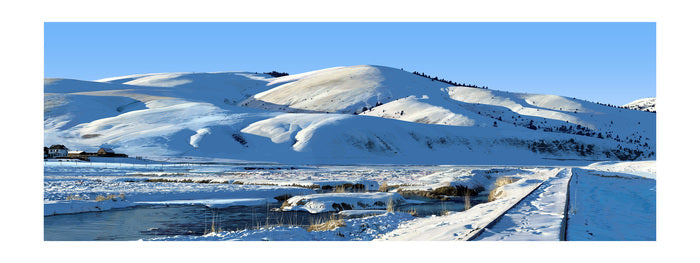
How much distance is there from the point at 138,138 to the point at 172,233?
9995cm

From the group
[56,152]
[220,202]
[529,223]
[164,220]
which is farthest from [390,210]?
[56,152]

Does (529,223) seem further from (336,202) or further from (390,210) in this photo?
(336,202)

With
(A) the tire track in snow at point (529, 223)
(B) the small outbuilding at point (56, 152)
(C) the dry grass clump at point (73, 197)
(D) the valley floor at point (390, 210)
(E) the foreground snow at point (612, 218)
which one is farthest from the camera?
(B) the small outbuilding at point (56, 152)

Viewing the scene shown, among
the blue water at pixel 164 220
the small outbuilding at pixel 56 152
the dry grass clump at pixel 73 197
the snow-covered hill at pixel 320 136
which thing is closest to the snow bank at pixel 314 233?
the blue water at pixel 164 220

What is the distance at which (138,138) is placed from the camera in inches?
4537

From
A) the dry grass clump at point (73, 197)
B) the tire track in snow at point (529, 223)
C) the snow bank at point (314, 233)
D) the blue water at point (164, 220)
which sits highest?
the tire track in snow at point (529, 223)

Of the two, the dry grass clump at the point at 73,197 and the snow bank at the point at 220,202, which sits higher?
the dry grass clump at the point at 73,197

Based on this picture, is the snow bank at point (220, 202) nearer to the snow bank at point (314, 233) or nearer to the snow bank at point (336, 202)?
the snow bank at point (336, 202)

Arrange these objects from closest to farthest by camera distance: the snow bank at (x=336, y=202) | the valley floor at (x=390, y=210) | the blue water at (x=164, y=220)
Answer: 1. the valley floor at (x=390, y=210)
2. the blue water at (x=164, y=220)
3. the snow bank at (x=336, y=202)

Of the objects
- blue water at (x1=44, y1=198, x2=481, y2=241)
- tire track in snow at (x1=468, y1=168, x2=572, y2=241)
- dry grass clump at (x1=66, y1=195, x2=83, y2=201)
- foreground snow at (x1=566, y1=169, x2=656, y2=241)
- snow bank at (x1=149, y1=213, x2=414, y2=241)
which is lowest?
blue water at (x1=44, y1=198, x2=481, y2=241)

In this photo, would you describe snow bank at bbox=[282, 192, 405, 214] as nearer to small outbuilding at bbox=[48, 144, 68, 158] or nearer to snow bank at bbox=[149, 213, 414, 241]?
snow bank at bbox=[149, 213, 414, 241]

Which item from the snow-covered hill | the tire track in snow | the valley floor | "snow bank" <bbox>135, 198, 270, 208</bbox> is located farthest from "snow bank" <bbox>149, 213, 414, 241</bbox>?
the snow-covered hill
